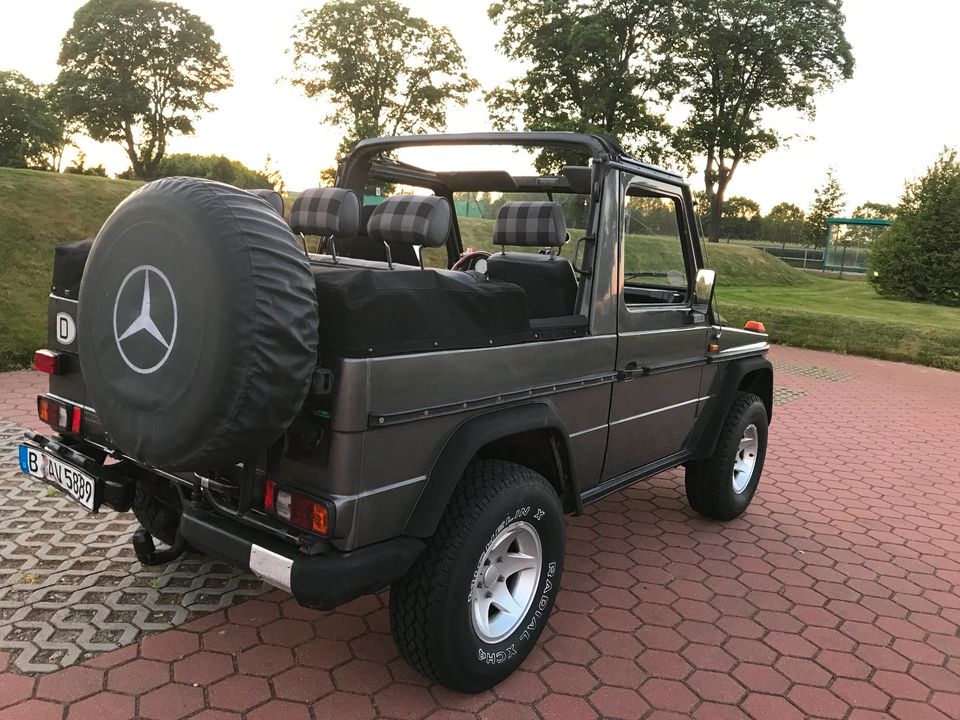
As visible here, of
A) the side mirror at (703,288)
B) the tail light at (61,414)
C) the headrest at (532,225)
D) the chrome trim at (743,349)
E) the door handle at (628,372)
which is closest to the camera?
the tail light at (61,414)

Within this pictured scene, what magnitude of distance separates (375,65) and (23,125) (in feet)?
108

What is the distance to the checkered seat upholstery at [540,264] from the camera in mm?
3145

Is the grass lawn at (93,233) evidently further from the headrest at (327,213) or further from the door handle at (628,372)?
the headrest at (327,213)

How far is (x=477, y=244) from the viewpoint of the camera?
14.9ft

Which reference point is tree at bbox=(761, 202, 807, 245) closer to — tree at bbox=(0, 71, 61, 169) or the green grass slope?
the green grass slope

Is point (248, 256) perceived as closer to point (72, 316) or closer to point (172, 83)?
point (72, 316)

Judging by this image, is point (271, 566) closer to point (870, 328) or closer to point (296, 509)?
point (296, 509)

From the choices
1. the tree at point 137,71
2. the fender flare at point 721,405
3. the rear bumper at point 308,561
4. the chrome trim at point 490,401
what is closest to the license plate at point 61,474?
the rear bumper at point 308,561

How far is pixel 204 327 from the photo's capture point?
1.97m

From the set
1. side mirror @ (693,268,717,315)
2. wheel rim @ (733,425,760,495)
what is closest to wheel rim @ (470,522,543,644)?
side mirror @ (693,268,717,315)

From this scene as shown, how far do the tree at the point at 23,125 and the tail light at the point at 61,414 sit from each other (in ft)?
196

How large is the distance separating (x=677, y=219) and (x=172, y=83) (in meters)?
46.0

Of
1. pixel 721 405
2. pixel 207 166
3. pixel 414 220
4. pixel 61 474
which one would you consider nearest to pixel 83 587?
pixel 61 474

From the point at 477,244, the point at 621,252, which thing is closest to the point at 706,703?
the point at 621,252
